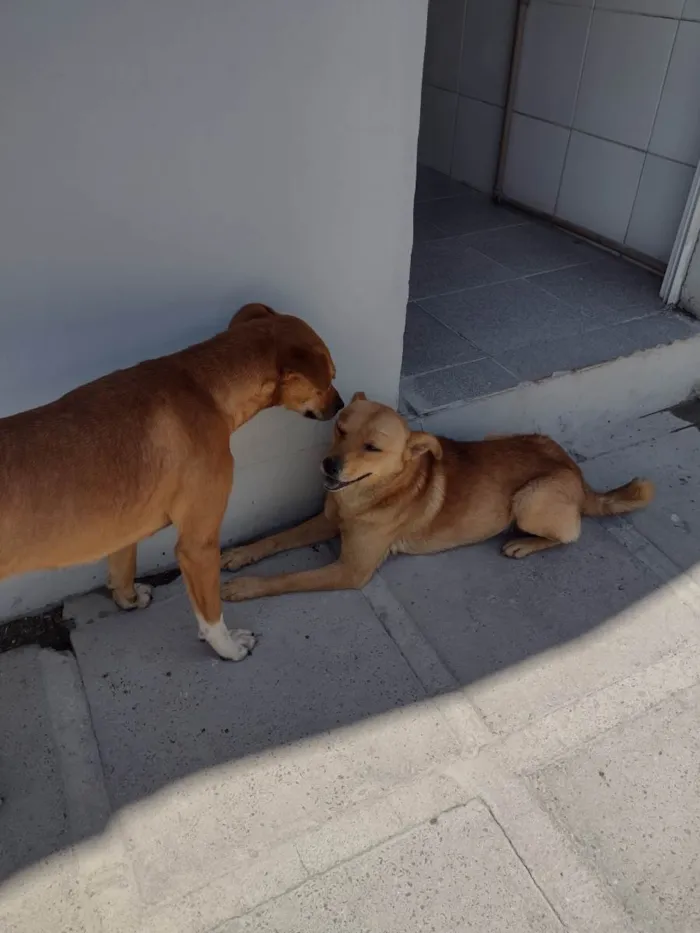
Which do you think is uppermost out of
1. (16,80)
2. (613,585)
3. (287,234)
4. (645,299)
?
(16,80)

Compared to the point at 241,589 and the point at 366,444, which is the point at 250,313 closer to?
the point at 366,444

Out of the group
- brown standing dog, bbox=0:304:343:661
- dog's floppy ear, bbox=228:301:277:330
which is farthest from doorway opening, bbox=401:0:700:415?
brown standing dog, bbox=0:304:343:661

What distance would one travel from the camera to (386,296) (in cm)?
279

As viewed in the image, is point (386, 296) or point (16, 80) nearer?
point (16, 80)

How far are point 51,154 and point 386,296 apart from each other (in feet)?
4.18

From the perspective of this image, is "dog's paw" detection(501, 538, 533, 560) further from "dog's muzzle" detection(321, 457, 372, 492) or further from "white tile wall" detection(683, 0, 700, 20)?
"white tile wall" detection(683, 0, 700, 20)

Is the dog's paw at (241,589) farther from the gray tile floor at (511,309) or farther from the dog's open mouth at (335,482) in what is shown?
the gray tile floor at (511,309)

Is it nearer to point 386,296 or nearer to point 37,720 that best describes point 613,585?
point 386,296

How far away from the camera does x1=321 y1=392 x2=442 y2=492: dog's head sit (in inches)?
99.1

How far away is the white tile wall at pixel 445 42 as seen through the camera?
5445 millimetres

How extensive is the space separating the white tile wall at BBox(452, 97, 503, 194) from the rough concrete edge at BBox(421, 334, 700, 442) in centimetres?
239

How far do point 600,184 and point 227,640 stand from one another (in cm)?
376

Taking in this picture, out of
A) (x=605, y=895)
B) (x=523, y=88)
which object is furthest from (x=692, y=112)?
(x=605, y=895)

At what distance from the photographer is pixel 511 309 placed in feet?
13.1
